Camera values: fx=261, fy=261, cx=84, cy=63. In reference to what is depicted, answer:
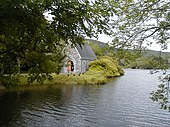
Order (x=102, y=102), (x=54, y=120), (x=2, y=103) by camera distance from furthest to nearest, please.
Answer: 1. (x=102, y=102)
2. (x=2, y=103)
3. (x=54, y=120)

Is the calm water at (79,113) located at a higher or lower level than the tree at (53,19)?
lower

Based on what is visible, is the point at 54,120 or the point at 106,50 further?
the point at 54,120

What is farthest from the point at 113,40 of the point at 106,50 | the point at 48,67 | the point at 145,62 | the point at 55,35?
the point at 48,67

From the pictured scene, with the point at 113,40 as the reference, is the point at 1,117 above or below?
below

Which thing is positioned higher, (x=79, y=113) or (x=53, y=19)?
(x=53, y=19)

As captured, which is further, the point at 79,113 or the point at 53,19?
the point at 79,113

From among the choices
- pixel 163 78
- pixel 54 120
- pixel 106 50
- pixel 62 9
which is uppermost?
pixel 62 9

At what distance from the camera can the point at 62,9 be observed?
626cm

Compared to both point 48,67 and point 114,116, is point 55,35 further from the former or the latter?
point 114,116

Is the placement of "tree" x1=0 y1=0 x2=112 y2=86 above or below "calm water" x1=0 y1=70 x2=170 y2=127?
above

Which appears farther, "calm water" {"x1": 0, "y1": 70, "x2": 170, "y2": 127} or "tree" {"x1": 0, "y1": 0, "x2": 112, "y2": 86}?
"calm water" {"x1": 0, "y1": 70, "x2": 170, "y2": 127}

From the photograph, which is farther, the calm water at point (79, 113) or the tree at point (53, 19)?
the calm water at point (79, 113)

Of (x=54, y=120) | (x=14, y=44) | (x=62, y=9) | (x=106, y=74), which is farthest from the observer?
(x=106, y=74)

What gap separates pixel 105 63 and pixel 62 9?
43738 millimetres
